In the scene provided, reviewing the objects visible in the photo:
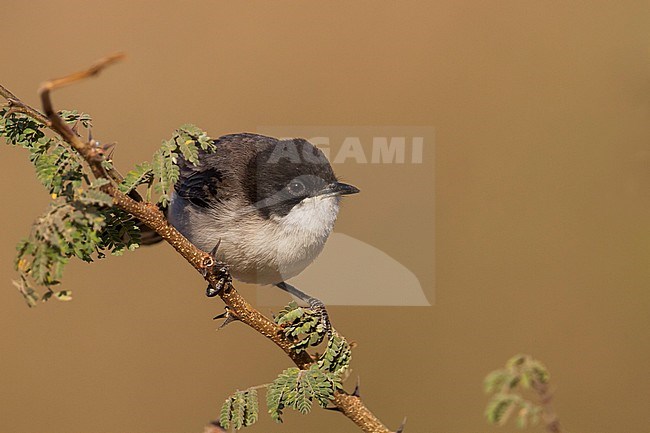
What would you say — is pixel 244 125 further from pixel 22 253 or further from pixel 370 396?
pixel 22 253

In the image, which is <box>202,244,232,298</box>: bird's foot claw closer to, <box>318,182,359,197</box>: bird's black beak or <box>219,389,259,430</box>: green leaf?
<box>219,389,259,430</box>: green leaf

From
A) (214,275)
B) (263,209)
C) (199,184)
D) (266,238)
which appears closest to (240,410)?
(214,275)

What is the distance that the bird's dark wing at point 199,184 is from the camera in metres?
3.40

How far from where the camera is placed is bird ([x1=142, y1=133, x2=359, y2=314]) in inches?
129

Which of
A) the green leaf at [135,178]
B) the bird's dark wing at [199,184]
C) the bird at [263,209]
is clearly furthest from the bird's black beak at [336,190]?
the green leaf at [135,178]

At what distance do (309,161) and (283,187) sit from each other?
173mm

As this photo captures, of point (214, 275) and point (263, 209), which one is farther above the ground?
point (263, 209)

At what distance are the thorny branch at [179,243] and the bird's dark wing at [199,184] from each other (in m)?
1.04

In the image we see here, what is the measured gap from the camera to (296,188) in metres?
3.43

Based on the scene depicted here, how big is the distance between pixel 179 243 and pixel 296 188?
1.42 meters

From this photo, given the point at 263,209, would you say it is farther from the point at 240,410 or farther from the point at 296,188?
the point at 240,410

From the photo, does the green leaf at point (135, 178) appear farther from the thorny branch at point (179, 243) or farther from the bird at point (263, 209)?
the bird at point (263, 209)

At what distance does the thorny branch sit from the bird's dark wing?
40.8 inches

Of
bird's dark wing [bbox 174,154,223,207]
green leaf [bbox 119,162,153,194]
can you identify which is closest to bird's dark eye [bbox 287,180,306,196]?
bird's dark wing [bbox 174,154,223,207]
